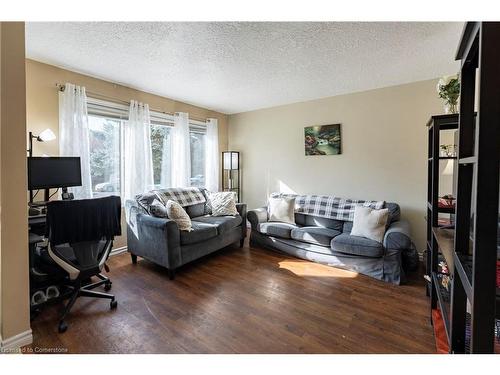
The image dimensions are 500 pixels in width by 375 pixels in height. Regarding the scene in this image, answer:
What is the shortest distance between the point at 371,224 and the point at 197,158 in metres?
3.25

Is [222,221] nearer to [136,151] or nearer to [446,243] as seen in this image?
[136,151]

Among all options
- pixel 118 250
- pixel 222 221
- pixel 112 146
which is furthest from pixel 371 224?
pixel 112 146

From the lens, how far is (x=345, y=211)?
3340 mm

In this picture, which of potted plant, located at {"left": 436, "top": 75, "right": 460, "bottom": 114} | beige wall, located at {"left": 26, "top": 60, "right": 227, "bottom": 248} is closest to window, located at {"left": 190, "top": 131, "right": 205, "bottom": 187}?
beige wall, located at {"left": 26, "top": 60, "right": 227, "bottom": 248}

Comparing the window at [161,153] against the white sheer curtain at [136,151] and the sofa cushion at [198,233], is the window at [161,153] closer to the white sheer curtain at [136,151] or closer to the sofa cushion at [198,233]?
the white sheer curtain at [136,151]

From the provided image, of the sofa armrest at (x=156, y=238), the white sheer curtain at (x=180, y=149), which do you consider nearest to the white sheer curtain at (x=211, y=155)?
the white sheer curtain at (x=180, y=149)

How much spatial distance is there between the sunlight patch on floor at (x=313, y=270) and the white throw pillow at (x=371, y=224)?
48 cm

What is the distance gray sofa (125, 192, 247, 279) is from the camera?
8.59 feet

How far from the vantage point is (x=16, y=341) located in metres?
1.58

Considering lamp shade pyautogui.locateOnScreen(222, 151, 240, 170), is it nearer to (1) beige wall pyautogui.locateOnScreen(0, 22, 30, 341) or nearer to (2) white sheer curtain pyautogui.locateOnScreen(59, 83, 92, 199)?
(2) white sheer curtain pyautogui.locateOnScreen(59, 83, 92, 199)

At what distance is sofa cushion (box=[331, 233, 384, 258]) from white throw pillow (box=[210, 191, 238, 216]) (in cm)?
156

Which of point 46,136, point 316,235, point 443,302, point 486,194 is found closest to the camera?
point 486,194

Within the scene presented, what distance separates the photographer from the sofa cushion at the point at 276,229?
3.33 metres
